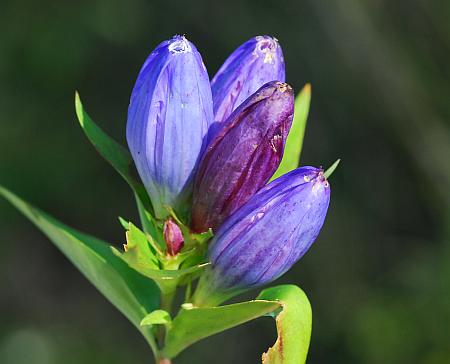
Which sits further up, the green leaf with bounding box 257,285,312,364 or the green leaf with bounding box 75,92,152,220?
the green leaf with bounding box 75,92,152,220

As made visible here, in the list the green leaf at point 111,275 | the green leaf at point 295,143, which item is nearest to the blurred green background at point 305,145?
the green leaf at point 295,143

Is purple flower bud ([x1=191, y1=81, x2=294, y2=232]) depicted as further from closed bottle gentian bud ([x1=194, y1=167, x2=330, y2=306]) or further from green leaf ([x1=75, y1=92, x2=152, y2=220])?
green leaf ([x1=75, y1=92, x2=152, y2=220])

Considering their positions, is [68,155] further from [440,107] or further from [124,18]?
[440,107]

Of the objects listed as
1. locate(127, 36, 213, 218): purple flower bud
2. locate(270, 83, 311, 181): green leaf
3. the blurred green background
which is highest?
locate(127, 36, 213, 218): purple flower bud

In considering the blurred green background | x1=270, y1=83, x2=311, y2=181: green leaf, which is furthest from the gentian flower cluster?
the blurred green background

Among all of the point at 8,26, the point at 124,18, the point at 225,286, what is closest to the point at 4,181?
the point at 8,26

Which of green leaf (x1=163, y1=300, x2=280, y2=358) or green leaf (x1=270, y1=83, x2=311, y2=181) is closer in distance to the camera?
green leaf (x1=163, y1=300, x2=280, y2=358)

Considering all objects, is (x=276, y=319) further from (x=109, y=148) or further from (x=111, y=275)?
(x=109, y=148)
